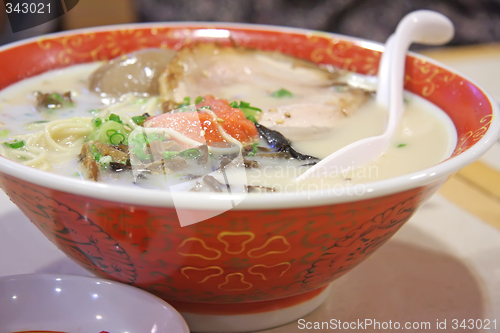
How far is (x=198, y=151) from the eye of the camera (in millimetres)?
851

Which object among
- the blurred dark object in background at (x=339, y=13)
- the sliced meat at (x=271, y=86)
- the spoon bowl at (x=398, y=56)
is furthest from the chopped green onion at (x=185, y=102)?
the blurred dark object in background at (x=339, y=13)

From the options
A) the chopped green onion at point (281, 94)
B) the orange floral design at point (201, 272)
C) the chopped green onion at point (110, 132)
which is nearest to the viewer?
the orange floral design at point (201, 272)

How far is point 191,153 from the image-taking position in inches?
33.2

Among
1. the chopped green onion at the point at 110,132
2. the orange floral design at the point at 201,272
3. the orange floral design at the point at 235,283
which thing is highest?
the chopped green onion at the point at 110,132

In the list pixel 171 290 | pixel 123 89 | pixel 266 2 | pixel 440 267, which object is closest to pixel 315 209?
pixel 171 290

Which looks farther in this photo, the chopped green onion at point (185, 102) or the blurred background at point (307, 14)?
the blurred background at point (307, 14)

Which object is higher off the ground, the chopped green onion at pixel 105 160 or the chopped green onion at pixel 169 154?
the chopped green onion at pixel 169 154

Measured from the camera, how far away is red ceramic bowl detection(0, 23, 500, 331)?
0.56m

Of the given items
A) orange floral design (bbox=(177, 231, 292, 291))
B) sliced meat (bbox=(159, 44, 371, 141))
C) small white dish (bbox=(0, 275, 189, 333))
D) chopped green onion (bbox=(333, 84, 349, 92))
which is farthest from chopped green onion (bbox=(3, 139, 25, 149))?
chopped green onion (bbox=(333, 84, 349, 92))

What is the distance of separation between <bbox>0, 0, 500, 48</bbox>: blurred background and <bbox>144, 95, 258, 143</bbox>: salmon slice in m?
2.32

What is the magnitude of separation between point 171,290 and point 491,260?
73 centimetres

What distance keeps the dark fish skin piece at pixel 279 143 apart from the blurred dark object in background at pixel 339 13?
231 cm

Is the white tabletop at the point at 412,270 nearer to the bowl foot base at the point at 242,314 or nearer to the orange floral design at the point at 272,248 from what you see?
the bowl foot base at the point at 242,314

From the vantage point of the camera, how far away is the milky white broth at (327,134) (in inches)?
33.1
